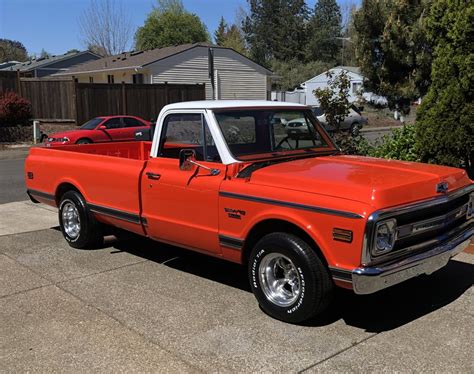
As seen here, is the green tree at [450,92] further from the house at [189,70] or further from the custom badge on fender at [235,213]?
the house at [189,70]

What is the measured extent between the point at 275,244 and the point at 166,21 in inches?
2268

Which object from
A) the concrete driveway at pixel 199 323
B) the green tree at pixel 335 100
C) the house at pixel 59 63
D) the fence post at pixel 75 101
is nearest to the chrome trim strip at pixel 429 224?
the concrete driveway at pixel 199 323

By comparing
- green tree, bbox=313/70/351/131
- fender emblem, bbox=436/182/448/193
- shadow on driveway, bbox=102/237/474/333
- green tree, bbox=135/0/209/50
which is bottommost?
shadow on driveway, bbox=102/237/474/333

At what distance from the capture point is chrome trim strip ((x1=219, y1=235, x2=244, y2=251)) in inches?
179

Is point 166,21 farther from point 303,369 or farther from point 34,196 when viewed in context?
point 303,369

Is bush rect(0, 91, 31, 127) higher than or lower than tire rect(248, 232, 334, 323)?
higher

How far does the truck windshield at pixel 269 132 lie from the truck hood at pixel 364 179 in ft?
1.12

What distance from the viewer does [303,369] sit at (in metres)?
3.55

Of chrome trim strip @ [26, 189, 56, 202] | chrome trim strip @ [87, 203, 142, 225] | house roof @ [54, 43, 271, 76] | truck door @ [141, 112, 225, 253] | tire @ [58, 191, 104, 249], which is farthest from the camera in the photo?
house roof @ [54, 43, 271, 76]

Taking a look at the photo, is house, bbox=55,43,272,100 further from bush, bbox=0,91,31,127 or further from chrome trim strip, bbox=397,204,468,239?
chrome trim strip, bbox=397,204,468,239

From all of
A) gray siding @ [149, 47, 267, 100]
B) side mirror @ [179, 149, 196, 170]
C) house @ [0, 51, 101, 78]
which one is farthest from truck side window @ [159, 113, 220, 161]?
house @ [0, 51, 101, 78]

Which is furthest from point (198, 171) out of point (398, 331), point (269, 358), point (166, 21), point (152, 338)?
point (166, 21)

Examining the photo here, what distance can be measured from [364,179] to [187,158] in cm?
173

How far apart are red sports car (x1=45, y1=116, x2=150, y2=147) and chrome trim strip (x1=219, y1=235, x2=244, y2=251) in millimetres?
13818
